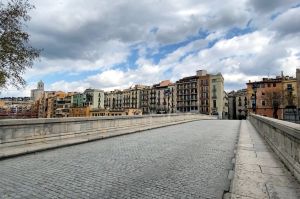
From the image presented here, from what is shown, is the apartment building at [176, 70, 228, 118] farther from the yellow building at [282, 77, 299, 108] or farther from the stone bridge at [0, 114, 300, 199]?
the stone bridge at [0, 114, 300, 199]

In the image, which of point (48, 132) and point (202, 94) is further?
point (202, 94)

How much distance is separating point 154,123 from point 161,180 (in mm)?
19726

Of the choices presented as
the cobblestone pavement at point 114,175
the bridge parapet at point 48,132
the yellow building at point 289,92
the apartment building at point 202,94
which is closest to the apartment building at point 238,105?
the apartment building at point 202,94

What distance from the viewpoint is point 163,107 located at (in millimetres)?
139125

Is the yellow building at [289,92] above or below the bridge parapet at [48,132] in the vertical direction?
above

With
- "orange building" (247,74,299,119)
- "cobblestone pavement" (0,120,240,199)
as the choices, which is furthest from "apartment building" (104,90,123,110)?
"cobblestone pavement" (0,120,240,199)

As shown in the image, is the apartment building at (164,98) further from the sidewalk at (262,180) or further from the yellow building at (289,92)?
the sidewalk at (262,180)

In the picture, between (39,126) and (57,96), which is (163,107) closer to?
(57,96)

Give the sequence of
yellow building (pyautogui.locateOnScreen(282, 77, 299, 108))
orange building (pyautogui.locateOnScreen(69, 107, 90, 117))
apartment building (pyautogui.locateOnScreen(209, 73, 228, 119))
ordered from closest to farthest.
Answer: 1. yellow building (pyautogui.locateOnScreen(282, 77, 299, 108))
2. apartment building (pyautogui.locateOnScreen(209, 73, 228, 119))
3. orange building (pyautogui.locateOnScreen(69, 107, 90, 117))

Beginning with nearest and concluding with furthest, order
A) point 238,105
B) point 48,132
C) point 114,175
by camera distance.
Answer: point 114,175 → point 48,132 → point 238,105

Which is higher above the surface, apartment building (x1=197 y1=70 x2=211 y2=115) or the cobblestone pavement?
apartment building (x1=197 y1=70 x2=211 y2=115)

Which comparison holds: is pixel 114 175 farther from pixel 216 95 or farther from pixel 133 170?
pixel 216 95

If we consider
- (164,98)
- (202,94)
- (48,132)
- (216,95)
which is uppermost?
(202,94)

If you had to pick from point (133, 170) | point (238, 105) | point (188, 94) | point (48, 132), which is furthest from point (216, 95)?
point (133, 170)
